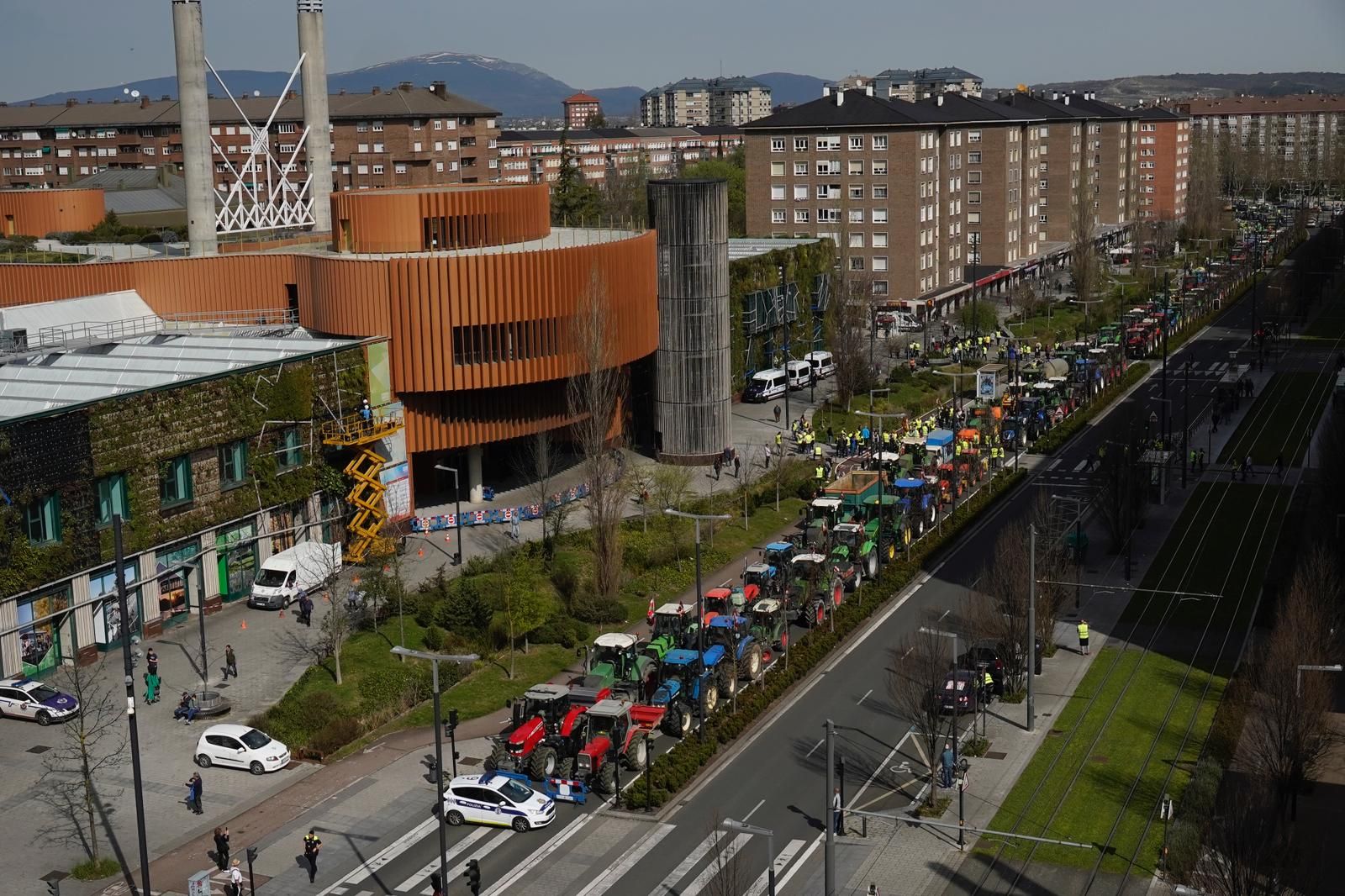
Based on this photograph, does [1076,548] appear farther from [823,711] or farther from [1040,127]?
[1040,127]

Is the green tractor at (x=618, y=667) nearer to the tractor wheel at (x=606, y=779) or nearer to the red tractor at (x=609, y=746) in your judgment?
the red tractor at (x=609, y=746)

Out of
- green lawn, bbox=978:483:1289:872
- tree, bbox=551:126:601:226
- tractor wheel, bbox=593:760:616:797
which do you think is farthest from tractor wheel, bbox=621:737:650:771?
tree, bbox=551:126:601:226

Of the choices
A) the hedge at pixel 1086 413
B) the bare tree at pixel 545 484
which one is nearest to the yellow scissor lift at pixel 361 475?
the bare tree at pixel 545 484

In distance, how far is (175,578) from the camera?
55.6 meters

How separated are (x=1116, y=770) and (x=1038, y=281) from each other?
10485 centimetres

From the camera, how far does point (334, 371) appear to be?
62125mm

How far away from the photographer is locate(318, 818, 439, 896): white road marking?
36456 millimetres

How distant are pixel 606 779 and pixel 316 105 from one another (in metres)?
56.3

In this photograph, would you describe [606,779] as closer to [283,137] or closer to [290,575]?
[290,575]

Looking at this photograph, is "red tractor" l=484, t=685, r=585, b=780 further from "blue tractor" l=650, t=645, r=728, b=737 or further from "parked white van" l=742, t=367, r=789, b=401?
"parked white van" l=742, t=367, r=789, b=401

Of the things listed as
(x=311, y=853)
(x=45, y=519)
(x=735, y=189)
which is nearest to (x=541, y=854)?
(x=311, y=853)

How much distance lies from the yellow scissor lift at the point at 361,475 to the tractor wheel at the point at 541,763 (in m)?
22.4

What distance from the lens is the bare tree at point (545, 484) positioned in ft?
201

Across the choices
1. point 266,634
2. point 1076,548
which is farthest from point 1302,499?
point 266,634
